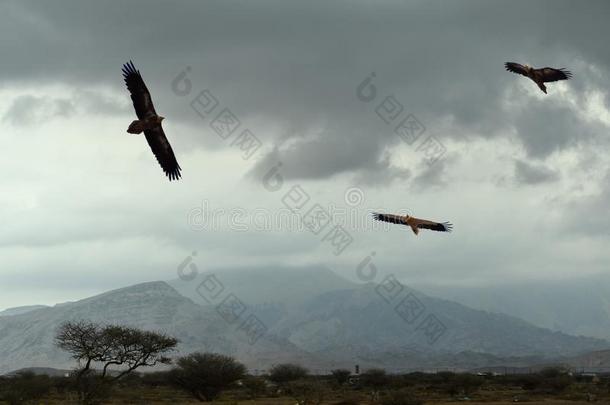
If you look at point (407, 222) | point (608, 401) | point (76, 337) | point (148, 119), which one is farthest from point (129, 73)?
point (608, 401)

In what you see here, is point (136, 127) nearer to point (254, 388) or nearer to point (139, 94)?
point (139, 94)

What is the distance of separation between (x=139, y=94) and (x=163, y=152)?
3.14m

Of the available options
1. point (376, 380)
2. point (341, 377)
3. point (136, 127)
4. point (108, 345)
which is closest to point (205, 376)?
point (108, 345)

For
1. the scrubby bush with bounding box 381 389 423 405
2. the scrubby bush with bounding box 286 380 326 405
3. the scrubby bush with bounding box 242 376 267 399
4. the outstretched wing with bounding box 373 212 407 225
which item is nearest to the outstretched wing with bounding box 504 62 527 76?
the outstretched wing with bounding box 373 212 407 225

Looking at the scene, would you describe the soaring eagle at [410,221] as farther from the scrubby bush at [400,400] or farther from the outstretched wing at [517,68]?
the scrubby bush at [400,400]

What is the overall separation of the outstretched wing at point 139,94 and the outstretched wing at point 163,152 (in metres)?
1.55

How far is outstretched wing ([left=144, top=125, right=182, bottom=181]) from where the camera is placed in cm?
2981

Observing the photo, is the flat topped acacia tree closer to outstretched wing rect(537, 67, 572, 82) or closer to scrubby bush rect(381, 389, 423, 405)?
scrubby bush rect(381, 389, 423, 405)

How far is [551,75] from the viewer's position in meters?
35.2

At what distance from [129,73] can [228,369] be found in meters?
48.6

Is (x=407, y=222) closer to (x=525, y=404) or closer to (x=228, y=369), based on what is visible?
(x=525, y=404)

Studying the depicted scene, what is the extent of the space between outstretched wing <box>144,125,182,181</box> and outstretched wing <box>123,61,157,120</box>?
1554 millimetres

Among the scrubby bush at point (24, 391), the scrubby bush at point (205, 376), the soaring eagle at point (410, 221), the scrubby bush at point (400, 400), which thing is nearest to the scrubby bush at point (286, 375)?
the scrubby bush at point (205, 376)

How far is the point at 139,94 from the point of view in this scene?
91.4ft
